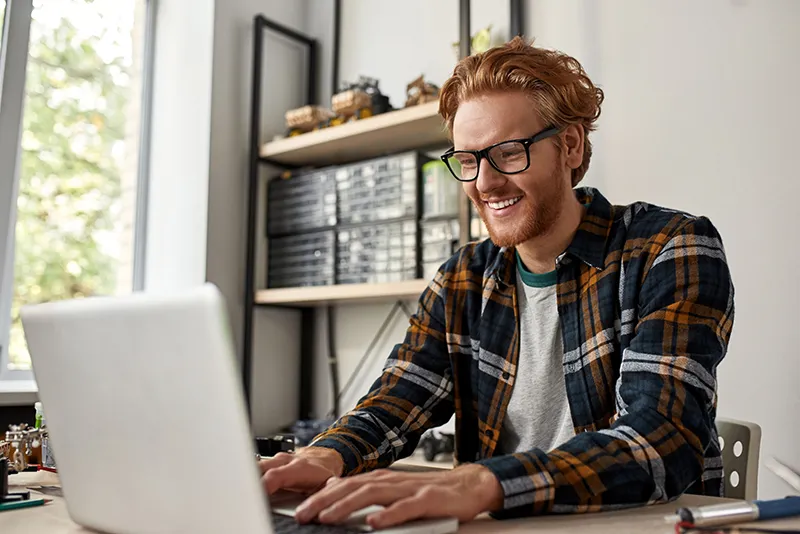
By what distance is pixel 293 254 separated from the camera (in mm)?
2467

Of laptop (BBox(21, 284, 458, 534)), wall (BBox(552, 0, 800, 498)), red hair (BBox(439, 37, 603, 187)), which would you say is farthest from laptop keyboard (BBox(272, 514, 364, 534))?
wall (BBox(552, 0, 800, 498))

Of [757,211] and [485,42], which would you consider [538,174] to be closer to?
[757,211]

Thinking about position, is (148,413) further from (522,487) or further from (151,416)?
(522,487)

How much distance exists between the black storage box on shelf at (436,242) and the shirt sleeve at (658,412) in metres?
1.06

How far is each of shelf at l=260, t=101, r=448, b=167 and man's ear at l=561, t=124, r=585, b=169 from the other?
0.79m

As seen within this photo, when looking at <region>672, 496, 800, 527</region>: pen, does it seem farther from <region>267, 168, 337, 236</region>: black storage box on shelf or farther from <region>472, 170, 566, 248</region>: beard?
<region>267, 168, 337, 236</region>: black storage box on shelf

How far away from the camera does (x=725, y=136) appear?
184 cm

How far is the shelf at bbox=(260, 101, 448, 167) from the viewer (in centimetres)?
217

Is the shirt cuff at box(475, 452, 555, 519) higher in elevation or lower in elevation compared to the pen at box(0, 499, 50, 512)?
higher

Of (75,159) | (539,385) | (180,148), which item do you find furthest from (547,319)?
(75,159)

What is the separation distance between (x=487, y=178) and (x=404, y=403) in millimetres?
370

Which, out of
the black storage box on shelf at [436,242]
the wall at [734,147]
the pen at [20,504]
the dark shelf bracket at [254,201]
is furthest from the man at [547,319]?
the dark shelf bracket at [254,201]

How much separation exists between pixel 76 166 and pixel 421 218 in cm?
Answer: 111

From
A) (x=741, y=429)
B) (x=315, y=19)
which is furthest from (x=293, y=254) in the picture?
(x=741, y=429)
